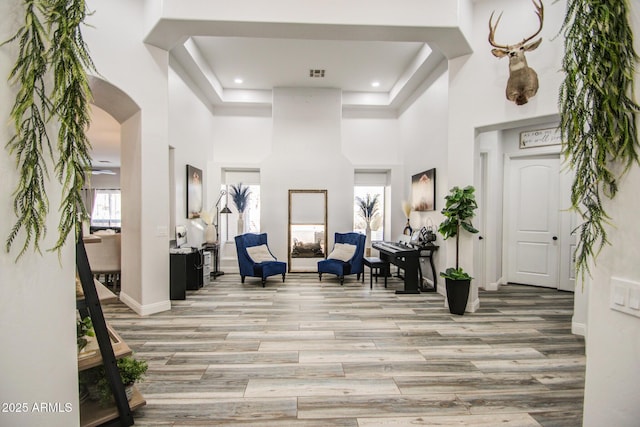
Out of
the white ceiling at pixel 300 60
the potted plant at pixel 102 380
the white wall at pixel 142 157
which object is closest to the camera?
the potted plant at pixel 102 380

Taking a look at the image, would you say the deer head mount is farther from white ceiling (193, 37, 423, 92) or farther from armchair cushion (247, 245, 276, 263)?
armchair cushion (247, 245, 276, 263)

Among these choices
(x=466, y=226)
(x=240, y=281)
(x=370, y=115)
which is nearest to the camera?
(x=466, y=226)

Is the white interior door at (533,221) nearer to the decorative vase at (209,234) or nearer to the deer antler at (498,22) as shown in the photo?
the deer antler at (498,22)

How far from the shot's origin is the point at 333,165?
6.74 meters

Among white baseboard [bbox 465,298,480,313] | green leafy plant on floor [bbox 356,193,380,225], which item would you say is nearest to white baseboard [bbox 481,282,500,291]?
white baseboard [bbox 465,298,480,313]

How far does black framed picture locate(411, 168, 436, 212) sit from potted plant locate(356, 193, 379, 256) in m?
1.00

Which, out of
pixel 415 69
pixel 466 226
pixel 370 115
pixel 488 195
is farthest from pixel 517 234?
pixel 370 115

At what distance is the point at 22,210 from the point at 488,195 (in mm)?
5924

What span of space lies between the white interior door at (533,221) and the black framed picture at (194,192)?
231 inches

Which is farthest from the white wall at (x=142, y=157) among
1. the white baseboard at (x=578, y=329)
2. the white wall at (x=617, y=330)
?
the white baseboard at (x=578, y=329)

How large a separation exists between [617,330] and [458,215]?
2.79 metres

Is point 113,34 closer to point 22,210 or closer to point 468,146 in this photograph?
point 22,210

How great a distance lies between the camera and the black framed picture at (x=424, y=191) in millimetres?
5207

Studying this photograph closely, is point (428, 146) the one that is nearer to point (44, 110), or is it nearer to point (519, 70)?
point (519, 70)
